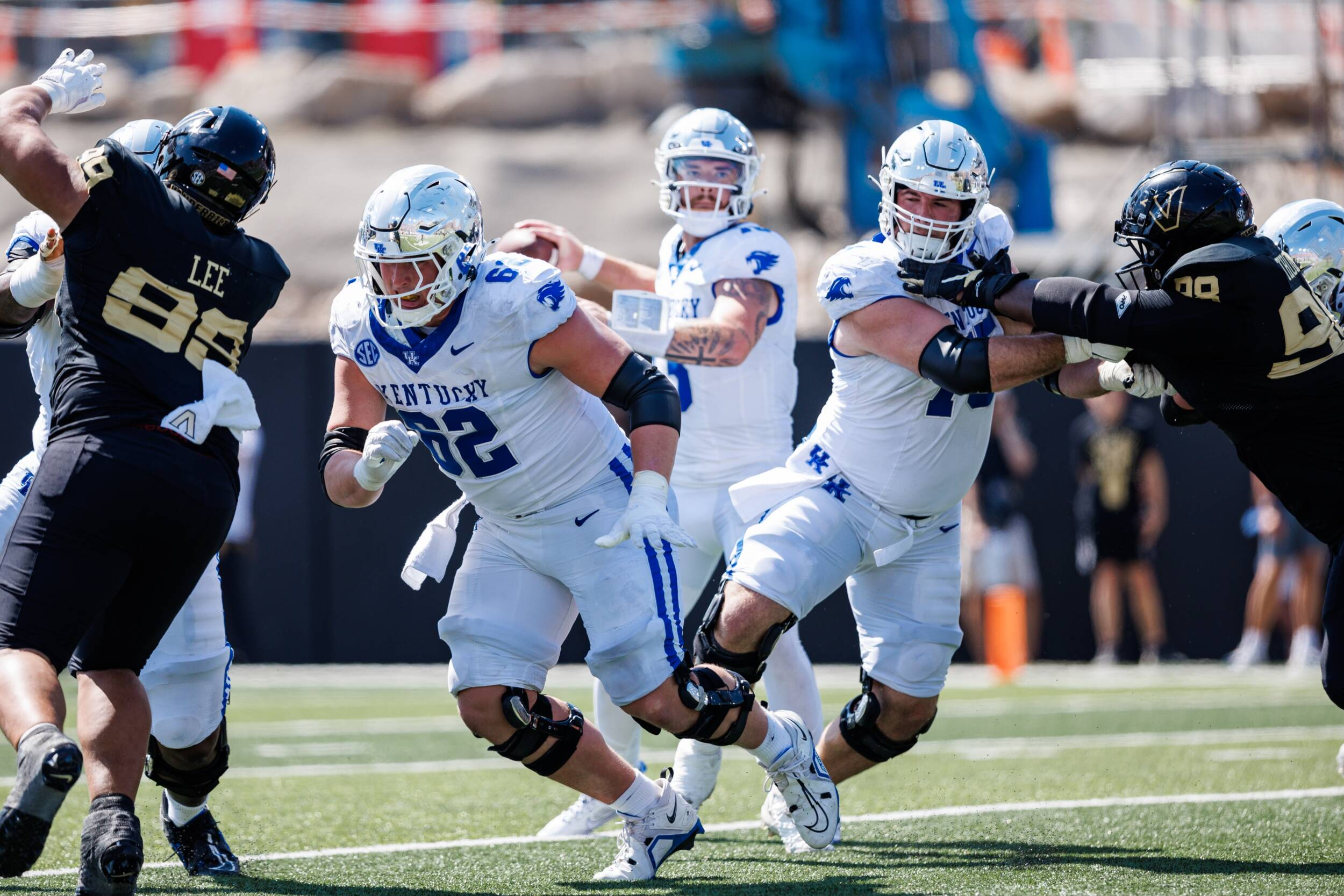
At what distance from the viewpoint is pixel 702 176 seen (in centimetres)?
539

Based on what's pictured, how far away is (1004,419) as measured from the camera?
11.2 m

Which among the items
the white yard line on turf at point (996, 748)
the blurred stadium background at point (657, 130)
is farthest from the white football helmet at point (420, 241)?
the blurred stadium background at point (657, 130)

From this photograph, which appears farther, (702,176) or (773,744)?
(702,176)

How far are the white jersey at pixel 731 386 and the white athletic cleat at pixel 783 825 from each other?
103 centimetres

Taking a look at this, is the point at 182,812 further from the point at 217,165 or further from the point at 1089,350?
the point at 1089,350

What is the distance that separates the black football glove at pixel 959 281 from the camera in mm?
4176

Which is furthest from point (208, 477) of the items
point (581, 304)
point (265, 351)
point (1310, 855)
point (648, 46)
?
point (648, 46)

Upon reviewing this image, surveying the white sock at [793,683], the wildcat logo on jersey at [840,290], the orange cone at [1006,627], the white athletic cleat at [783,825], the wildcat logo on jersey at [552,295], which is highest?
the wildcat logo on jersey at [552,295]

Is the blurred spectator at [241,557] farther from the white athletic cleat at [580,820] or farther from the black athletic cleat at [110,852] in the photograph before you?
the black athletic cleat at [110,852]

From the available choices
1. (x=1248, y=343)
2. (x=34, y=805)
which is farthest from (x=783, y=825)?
(x=34, y=805)

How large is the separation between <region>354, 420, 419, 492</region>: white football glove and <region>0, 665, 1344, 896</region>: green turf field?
981 mm

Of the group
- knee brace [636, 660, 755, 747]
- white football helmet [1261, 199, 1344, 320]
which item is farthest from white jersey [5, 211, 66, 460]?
white football helmet [1261, 199, 1344, 320]

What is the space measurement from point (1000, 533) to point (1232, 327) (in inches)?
274

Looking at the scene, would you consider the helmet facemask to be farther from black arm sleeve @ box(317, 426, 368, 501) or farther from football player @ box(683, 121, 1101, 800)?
black arm sleeve @ box(317, 426, 368, 501)
